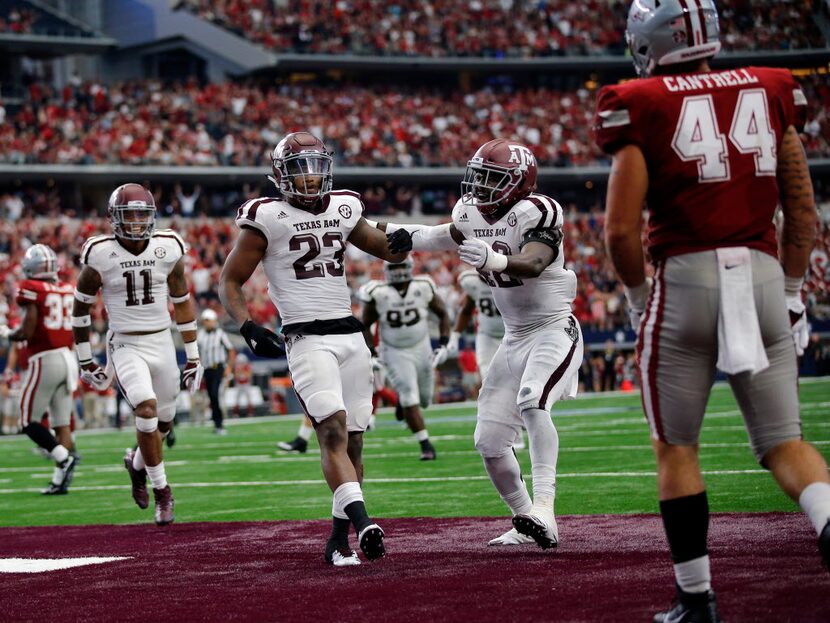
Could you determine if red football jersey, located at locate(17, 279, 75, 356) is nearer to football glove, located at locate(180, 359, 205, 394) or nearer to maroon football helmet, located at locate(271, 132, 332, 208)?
football glove, located at locate(180, 359, 205, 394)

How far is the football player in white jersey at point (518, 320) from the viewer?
595 cm

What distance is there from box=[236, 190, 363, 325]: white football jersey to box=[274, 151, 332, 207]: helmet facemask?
0.22ft

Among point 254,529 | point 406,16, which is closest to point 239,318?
point 254,529

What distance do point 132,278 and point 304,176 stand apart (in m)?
2.72

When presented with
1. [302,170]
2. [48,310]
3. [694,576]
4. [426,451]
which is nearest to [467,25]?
[426,451]

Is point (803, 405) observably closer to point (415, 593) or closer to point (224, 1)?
point (415, 593)

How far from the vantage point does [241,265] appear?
5875 mm

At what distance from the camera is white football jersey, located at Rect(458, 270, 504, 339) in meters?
12.5

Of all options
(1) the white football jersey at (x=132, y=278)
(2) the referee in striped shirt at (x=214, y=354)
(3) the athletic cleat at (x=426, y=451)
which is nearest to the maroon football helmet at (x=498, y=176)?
(1) the white football jersey at (x=132, y=278)

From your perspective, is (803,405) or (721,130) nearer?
(721,130)

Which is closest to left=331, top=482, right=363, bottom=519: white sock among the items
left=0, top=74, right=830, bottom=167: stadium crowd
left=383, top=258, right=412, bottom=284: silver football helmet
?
left=383, top=258, right=412, bottom=284: silver football helmet

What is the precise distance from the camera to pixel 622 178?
372cm

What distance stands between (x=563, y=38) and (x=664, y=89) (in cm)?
3642

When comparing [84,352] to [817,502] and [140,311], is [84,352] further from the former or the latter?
[817,502]
